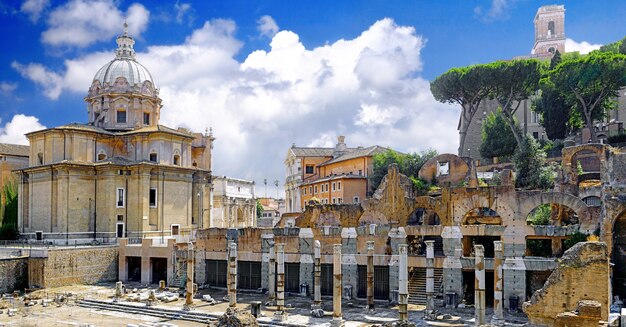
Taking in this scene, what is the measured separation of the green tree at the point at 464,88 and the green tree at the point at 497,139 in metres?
2.30

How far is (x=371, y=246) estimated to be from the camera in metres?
31.2

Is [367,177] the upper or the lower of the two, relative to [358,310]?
upper

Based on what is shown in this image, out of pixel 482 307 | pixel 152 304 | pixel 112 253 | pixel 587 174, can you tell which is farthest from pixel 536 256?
pixel 112 253

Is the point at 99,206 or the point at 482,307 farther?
the point at 99,206

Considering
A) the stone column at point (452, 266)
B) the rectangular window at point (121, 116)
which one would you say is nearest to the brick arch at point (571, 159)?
the stone column at point (452, 266)

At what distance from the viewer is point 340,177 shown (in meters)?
57.6

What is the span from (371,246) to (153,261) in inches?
751

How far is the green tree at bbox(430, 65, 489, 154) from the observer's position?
55.8m

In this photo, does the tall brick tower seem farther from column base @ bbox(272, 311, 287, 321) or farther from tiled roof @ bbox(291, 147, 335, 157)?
column base @ bbox(272, 311, 287, 321)

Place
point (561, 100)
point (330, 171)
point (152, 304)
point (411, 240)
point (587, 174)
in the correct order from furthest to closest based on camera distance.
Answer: point (330, 171), point (561, 100), point (587, 174), point (411, 240), point (152, 304)

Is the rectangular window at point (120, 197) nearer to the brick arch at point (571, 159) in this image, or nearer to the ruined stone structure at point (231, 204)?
the ruined stone structure at point (231, 204)

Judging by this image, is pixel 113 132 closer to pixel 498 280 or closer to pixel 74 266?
pixel 74 266

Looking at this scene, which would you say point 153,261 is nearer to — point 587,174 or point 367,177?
point 367,177

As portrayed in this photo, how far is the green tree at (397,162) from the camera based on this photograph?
5431cm
